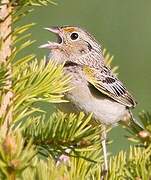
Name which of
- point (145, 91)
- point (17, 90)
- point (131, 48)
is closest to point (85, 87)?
point (17, 90)

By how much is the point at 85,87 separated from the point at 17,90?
1.95 meters

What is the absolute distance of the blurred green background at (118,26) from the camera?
28.9ft

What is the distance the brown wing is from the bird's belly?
4cm

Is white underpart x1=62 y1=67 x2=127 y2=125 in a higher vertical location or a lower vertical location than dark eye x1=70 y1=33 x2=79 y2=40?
lower

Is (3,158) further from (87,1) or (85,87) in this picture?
(87,1)

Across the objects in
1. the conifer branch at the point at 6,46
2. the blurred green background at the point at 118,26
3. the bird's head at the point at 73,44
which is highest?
the blurred green background at the point at 118,26

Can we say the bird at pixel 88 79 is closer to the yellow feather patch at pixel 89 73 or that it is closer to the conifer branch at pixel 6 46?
the yellow feather patch at pixel 89 73

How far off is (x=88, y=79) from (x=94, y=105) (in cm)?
14

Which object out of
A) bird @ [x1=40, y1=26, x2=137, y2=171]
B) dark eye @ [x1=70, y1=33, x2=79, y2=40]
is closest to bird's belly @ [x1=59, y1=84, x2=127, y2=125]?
bird @ [x1=40, y1=26, x2=137, y2=171]

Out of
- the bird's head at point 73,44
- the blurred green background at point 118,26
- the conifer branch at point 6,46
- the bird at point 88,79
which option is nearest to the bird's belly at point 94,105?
the bird at point 88,79

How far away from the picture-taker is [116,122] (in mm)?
4559

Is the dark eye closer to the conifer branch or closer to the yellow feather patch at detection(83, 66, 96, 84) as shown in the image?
the yellow feather patch at detection(83, 66, 96, 84)

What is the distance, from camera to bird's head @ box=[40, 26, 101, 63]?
179 inches

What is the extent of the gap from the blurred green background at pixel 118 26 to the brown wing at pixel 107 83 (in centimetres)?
357
